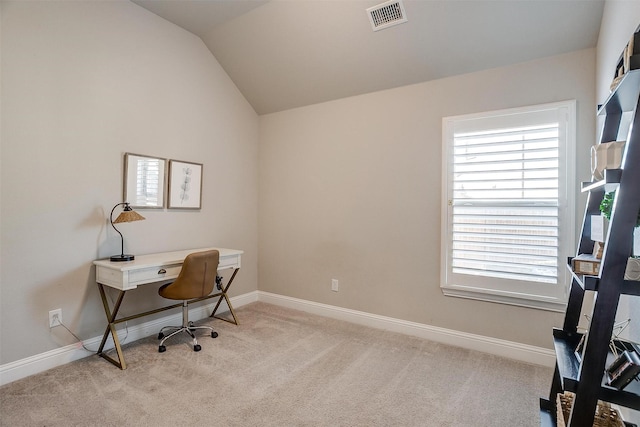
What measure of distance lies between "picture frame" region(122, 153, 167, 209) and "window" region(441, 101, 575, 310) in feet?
8.83

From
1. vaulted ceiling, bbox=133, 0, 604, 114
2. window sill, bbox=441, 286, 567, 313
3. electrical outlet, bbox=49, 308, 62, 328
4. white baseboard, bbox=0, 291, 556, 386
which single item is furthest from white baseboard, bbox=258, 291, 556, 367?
vaulted ceiling, bbox=133, 0, 604, 114

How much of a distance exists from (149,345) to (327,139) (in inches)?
106

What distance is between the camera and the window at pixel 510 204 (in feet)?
7.95

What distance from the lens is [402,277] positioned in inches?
124

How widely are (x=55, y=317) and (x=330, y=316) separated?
8.06ft

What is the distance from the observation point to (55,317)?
244 centimetres

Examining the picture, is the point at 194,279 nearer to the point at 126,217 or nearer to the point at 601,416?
the point at 126,217

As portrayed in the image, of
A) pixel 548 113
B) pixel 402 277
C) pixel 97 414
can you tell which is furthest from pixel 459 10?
pixel 97 414

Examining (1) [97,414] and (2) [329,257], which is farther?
(2) [329,257]

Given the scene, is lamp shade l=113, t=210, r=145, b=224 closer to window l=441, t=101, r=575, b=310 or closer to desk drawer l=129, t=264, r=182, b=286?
desk drawer l=129, t=264, r=182, b=286

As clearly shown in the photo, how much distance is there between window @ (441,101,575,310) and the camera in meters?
2.42

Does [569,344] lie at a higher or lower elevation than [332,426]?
higher

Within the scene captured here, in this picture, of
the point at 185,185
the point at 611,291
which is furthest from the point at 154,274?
the point at 611,291

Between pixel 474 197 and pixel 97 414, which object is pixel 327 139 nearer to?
pixel 474 197
